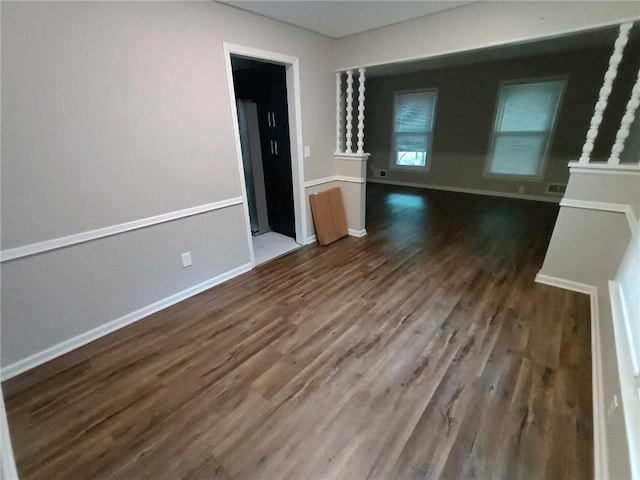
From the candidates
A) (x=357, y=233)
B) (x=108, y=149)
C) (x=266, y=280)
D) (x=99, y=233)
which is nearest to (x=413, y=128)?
(x=357, y=233)

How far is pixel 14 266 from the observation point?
5.61ft

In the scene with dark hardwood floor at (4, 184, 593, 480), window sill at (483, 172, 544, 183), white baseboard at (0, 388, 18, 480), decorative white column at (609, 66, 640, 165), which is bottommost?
dark hardwood floor at (4, 184, 593, 480)

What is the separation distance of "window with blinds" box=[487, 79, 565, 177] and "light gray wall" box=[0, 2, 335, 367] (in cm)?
457

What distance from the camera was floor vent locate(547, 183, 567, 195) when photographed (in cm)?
509

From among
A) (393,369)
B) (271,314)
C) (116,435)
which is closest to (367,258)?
(271,314)

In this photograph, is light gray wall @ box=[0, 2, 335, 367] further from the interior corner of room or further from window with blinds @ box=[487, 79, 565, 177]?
window with blinds @ box=[487, 79, 565, 177]

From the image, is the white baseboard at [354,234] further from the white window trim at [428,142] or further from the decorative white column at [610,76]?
the white window trim at [428,142]

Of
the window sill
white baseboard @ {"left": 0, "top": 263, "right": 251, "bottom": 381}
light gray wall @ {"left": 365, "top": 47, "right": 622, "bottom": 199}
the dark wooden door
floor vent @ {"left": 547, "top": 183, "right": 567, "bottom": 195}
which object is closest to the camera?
white baseboard @ {"left": 0, "top": 263, "right": 251, "bottom": 381}

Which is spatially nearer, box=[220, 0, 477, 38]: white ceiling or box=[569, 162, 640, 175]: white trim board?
box=[569, 162, 640, 175]: white trim board

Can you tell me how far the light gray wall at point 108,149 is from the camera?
1630 millimetres

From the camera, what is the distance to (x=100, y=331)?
212 centimetres

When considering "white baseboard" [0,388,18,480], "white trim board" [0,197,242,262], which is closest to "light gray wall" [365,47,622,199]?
"white trim board" [0,197,242,262]

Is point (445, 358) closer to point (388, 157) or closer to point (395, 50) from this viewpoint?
point (395, 50)

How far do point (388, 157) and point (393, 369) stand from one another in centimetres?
603
